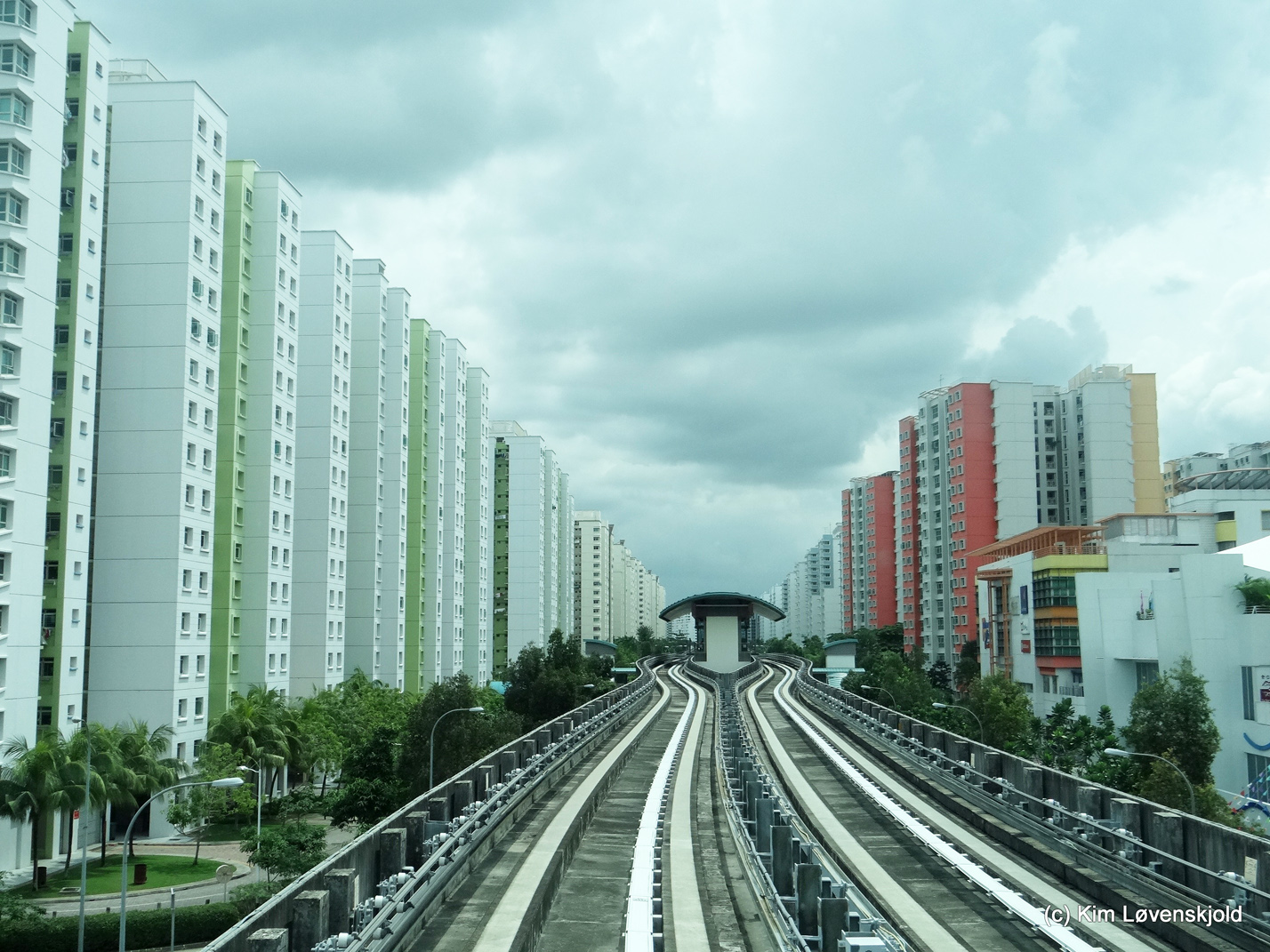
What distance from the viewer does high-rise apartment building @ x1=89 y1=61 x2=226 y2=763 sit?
60.3 metres

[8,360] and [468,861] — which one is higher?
[8,360]

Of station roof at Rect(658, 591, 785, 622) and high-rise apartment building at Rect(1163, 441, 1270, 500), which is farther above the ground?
high-rise apartment building at Rect(1163, 441, 1270, 500)

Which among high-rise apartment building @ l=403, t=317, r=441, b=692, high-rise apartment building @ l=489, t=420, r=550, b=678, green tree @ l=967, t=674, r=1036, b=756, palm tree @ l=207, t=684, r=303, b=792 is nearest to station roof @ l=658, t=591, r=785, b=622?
high-rise apartment building @ l=489, t=420, r=550, b=678

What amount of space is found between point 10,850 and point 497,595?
108923 mm

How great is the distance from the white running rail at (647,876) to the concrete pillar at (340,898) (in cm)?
362

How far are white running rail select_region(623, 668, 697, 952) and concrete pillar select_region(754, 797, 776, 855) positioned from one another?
77.6 inches

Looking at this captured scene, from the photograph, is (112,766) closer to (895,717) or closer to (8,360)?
(8,360)

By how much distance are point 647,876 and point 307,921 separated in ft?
24.8

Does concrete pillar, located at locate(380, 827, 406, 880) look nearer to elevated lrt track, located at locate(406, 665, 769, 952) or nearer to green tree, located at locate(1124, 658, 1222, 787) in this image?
elevated lrt track, located at locate(406, 665, 769, 952)

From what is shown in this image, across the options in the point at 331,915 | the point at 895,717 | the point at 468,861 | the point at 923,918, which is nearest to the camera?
the point at 331,915

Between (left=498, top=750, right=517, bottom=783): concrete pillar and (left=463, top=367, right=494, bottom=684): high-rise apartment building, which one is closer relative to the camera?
(left=498, top=750, right=517, bottom=783): concrete pillar

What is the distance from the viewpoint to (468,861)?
18094 mm

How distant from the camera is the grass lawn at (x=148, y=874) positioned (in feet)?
160

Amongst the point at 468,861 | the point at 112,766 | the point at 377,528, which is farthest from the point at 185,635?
the point at 468,861
